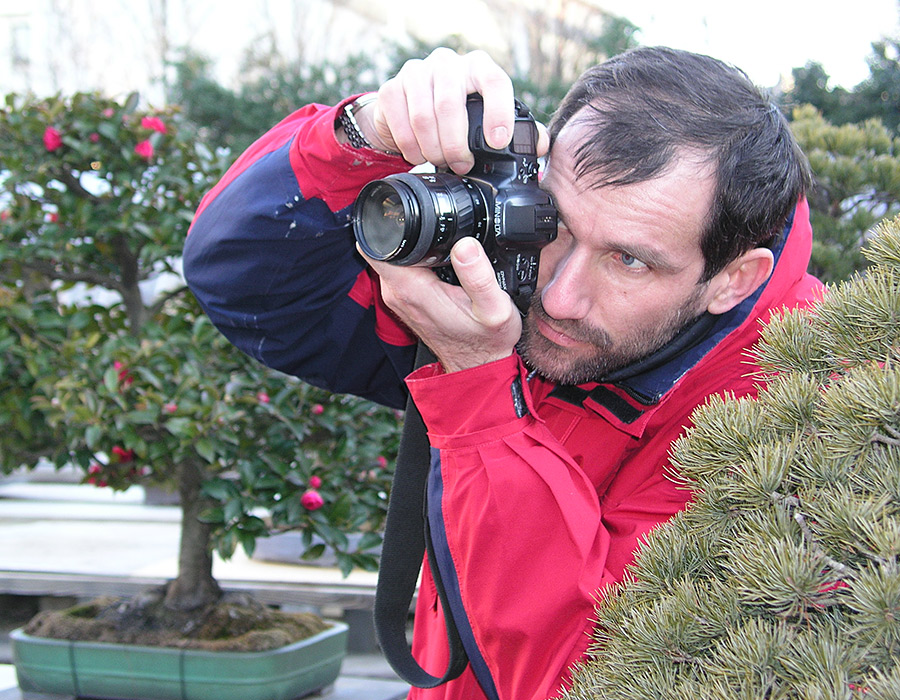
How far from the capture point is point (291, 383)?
261cm

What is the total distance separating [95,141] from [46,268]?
0.43 meters

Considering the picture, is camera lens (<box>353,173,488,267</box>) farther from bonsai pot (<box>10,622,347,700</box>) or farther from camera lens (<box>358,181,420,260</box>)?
bonsai pot (<box>10,622,347,700</box>)

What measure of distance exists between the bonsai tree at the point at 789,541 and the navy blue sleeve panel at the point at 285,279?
3.04 ft

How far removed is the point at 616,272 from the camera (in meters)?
1.42

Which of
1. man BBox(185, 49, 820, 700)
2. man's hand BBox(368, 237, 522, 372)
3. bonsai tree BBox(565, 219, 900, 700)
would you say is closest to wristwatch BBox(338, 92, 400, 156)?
man BBox(185, 49, 820, 700)

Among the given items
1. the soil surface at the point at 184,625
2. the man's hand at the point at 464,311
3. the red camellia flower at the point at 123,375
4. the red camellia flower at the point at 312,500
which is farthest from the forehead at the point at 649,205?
the soil surface at the point at 184,625

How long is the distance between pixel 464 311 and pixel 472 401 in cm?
14

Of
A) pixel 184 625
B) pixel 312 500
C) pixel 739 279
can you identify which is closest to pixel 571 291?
pixel 739 279

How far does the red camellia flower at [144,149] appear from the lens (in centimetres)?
269

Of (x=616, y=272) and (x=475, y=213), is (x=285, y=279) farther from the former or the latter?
(x=616, y=272)

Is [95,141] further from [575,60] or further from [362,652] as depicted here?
[575,60]

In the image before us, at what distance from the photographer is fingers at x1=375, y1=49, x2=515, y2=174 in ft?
4.29

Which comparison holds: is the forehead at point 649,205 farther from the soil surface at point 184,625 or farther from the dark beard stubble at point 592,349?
the soil surface at point 184,625

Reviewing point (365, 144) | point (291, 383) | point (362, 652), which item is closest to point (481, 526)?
point (365, 144)
